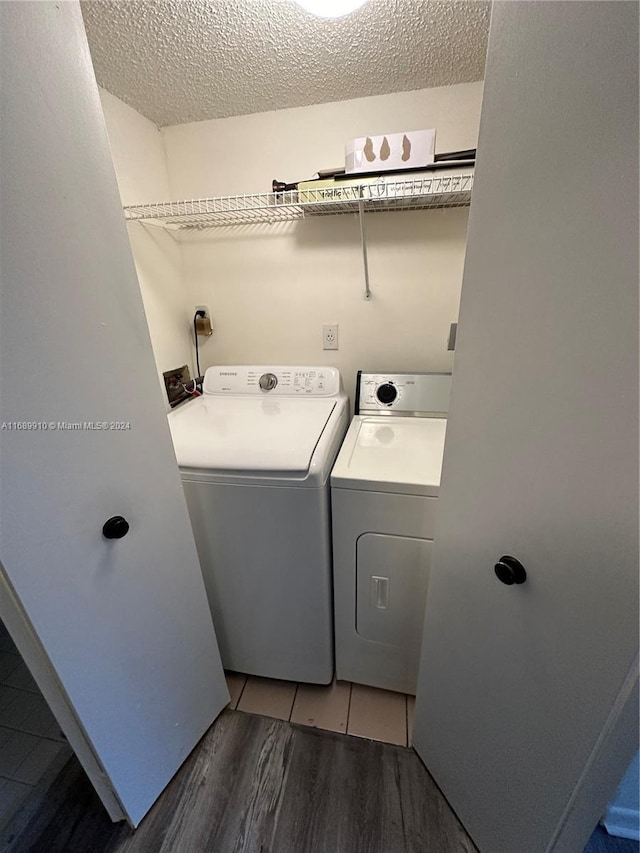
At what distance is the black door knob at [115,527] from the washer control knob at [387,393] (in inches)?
43.2

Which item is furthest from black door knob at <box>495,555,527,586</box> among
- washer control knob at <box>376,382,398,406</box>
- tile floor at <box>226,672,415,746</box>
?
tile floor at <box>226,672,415,746</box>

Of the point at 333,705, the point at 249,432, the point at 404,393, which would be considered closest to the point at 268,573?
the point at 249,432

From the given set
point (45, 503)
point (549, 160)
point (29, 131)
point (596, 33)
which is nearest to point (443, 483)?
point (549, 160)

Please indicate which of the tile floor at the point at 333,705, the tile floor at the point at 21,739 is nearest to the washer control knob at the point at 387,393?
the tile floor at the point at 333,705

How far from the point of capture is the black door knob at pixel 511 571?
600mm

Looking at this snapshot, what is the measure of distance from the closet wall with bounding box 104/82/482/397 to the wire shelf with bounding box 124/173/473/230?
0.06m

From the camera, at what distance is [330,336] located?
1.68 metres

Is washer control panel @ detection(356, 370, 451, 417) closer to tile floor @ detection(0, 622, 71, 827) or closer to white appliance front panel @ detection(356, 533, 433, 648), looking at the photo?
white appliance front panel @ detection(356, 533, 433, 648)

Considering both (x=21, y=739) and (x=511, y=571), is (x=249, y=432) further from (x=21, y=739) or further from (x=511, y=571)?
(x=21, y=739)

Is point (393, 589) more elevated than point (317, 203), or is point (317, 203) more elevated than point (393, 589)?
point (317, 203)

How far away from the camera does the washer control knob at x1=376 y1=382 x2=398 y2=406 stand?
58.2 inches

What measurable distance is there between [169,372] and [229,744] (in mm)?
1547

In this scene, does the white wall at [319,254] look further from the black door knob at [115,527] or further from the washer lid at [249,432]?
the black door knob at [115,527]

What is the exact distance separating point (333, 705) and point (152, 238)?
213 centimetres
